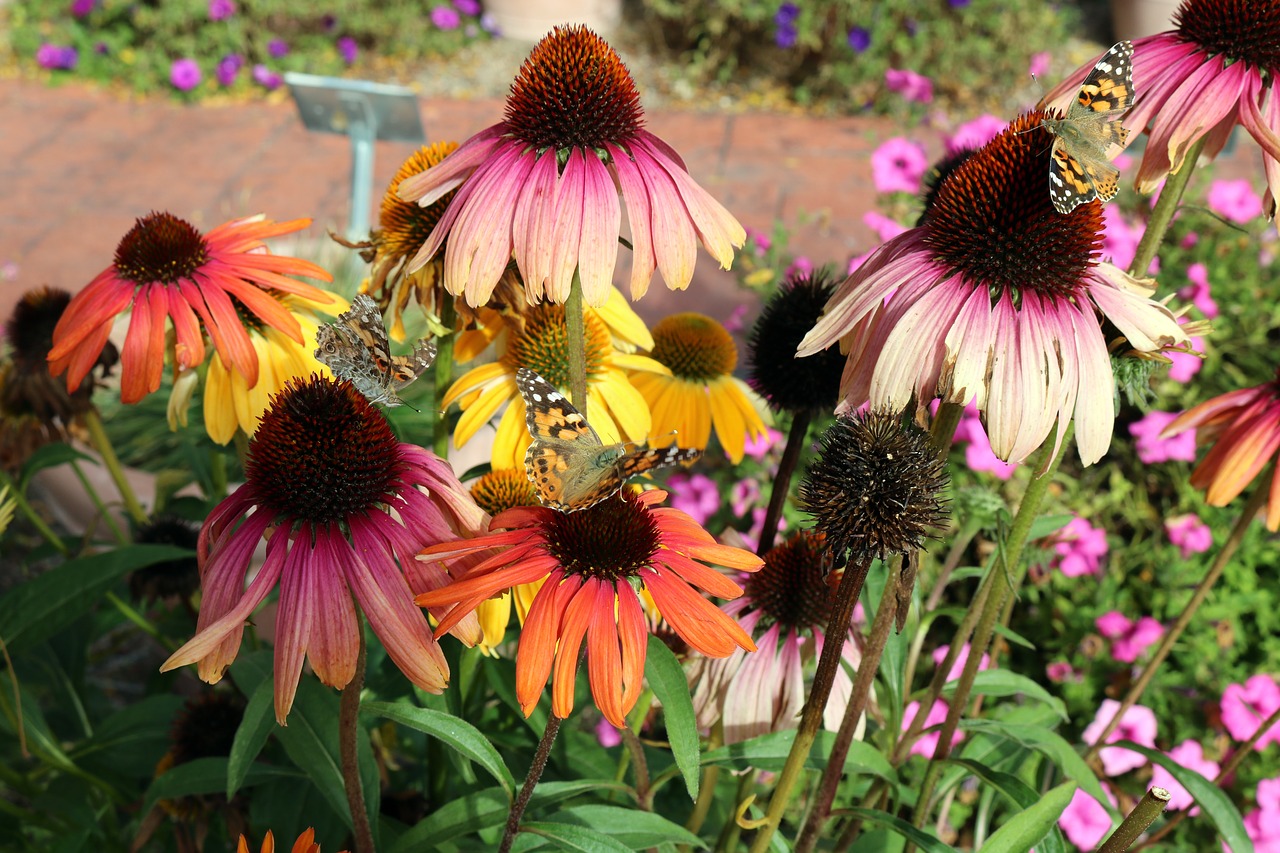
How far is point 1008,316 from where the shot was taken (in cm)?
87

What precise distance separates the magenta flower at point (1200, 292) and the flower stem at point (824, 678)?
216 centimetres

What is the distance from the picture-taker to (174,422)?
1269 millimetres

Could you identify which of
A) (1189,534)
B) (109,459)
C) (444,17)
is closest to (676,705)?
(109,459)

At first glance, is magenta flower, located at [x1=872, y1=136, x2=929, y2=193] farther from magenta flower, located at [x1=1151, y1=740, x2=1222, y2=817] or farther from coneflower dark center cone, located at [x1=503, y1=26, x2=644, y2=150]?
coneflower dark center cone, located at [x1=503, y1=26, x2=644, y2=150]

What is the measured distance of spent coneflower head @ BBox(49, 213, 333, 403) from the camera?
3.66 ft

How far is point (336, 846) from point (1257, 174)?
16.6ft

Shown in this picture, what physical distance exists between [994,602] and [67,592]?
42.9 inches

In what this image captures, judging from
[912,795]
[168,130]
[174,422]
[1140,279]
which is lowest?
[168,130]

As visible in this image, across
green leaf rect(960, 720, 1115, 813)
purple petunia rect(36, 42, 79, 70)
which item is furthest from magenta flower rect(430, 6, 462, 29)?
green leaf rect(960, 720, 1115, 813)

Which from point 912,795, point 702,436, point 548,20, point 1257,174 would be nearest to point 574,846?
point 912,795

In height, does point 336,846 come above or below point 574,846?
below

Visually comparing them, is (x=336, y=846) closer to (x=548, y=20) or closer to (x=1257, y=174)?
(x=1257, y=174)

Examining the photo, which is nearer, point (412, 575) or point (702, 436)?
point (412, 575)

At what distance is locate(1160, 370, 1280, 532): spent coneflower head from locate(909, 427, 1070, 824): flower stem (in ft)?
0.88
